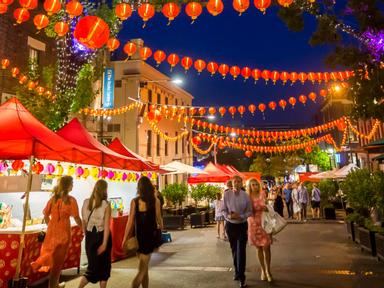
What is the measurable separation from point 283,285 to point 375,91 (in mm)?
5028

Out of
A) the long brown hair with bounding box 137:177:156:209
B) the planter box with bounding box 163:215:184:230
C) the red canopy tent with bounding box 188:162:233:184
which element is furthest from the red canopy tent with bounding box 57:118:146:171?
the red canopy tent with bounding box 188:162:233:184

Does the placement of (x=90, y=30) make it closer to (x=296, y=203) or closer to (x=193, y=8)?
(x=193, y=8)

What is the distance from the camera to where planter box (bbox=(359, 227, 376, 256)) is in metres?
9.15

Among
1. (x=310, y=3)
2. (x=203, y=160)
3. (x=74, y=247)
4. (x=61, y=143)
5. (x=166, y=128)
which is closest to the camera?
(x=61, y=143)

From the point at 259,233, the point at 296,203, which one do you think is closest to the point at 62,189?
the point at 259,233

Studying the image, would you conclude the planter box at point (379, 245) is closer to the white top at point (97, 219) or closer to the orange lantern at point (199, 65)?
the white top at point (97, 219)

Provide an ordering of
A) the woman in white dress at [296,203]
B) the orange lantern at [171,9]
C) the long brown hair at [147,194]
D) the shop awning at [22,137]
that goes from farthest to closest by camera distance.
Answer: the woman in white dress at [296,203], the orange lantern at [171,9], the shop awning at [22,137], the long brown hair at [147,194]

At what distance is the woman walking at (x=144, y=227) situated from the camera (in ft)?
17.8

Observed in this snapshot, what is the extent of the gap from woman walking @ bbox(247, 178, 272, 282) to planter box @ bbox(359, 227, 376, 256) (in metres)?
3.63

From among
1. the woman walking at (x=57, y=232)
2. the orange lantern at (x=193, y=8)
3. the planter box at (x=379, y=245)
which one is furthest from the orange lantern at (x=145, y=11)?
the planter box at (x=379, y=245)

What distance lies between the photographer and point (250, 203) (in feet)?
22.6

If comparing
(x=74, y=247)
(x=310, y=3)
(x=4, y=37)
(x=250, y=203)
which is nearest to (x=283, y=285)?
(x=250, y=203)

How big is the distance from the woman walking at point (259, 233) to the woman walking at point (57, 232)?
3237 mm

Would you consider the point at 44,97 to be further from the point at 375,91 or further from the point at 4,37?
the point at 375,91
